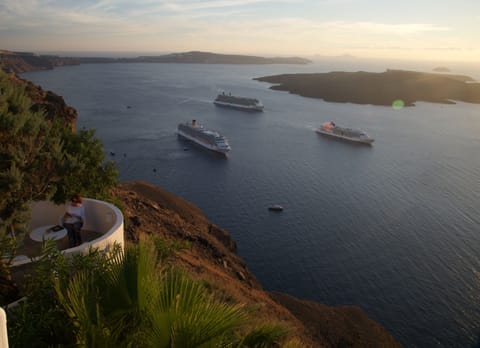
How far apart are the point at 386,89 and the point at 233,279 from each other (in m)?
102

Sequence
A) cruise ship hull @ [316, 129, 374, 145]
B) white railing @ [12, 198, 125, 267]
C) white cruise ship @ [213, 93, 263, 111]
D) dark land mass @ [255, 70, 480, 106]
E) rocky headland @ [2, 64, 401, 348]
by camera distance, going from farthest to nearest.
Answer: dark land mass @ [255, 70, 480, 106] → white cruise ship @ [213, 93, 263, 111] → cruise ship hull @ [316, 129, 374, 145] → rocky headland @ [2, 64, 401, 348] → white railing @ [12, 198, 125, 267]

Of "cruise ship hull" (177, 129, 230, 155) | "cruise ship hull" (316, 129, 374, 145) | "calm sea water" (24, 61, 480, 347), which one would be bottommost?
"calm sea water" (24, 61, 480, 347)

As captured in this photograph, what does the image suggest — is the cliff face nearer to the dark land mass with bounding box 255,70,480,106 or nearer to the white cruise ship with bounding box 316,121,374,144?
the white cruise ship with bounding box 316,121,374,144

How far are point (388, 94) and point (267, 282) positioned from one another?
93866 millimetres

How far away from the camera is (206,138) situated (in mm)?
46906

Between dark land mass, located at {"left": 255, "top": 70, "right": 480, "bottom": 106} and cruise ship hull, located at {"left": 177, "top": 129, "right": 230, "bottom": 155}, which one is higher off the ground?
dark land mass, located at {"left": 255, "top": 70, "right": 480, "bottom": 106}

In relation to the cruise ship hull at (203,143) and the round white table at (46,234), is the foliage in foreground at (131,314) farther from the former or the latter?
the cruise ship hull at (203,143)

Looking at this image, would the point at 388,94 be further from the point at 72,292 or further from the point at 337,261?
the point at 72,292

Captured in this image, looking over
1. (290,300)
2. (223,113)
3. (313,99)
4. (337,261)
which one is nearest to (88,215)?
(290,300)

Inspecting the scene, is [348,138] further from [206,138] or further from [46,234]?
[46,234]

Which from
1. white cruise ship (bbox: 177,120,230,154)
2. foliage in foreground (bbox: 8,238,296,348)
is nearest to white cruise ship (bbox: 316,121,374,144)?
white cruise ship (bbox: 177,120,230,154)

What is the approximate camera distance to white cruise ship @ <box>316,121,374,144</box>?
173 ft

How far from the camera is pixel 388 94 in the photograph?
334 ft

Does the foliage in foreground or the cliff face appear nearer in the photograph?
the foliage in foreground
